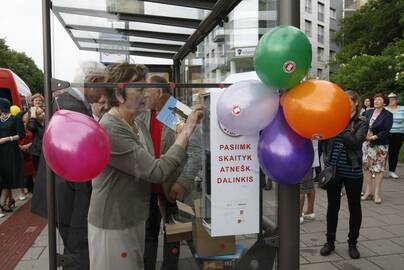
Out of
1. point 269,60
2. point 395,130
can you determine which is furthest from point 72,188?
point 395,130

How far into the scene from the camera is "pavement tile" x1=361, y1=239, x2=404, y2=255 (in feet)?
14.7

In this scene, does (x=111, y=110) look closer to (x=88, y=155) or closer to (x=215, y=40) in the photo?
(x=88, y=155)

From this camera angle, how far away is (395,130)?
8.61 meters

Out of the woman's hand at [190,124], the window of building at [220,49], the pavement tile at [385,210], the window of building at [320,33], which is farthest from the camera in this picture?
the window of building at [320,33]

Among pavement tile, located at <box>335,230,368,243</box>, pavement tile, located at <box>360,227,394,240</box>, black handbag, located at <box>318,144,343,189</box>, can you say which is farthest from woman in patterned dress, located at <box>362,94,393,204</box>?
black handbag, located at <box>318,144,343,189</box>

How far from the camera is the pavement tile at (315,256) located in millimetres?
4316

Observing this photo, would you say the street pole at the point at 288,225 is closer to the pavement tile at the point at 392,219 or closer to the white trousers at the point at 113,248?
the white trousers at the point at 113,248

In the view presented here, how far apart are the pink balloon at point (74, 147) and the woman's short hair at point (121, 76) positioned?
31 centimetres

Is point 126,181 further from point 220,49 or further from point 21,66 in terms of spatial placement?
point 21,66

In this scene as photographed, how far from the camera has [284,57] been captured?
1988mm

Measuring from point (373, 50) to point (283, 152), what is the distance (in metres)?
25.6

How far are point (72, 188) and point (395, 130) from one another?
776 cm

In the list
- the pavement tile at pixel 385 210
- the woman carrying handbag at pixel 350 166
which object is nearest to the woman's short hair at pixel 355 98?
the woman carrying handbag at pixel 350 166

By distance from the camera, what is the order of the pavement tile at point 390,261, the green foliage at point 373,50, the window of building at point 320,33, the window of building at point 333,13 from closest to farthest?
the pavement tile at point 390,261
the green foliage at point 373,50
the window of building at point 320,33
the window of building at point 333,13
